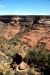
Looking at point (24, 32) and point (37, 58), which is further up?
point (37, 58)

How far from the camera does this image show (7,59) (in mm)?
29203

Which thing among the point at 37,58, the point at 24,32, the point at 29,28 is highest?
the point at 29,28

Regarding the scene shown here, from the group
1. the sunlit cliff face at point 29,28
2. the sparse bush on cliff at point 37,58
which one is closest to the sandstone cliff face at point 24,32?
the sunlit cliff face at point 29,28

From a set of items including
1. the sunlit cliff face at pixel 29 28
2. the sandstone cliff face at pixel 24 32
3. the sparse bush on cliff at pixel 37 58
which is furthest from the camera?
the sunlit cliff face at pixel 29 28

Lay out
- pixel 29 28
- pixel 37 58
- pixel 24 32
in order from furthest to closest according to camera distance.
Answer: pixel 29 28 < pixel 24 32 < pixel 37 58

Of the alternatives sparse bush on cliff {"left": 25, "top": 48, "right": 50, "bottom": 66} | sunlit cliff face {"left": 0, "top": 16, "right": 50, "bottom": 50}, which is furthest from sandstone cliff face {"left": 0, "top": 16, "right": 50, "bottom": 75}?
sparse bush on cliff {"left": 25, "top": 48, "right": 50, "bottom": 66}

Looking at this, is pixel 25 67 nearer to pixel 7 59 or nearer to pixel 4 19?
pixel 7 59

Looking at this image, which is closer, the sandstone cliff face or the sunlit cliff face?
the sandstone cliff face

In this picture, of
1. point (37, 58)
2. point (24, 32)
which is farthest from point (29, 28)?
point (37, 58)

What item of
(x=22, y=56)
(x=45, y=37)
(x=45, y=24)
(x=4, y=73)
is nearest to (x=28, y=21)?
(x=45, y=24)

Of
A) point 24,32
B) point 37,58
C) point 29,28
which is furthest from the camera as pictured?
point 29,28

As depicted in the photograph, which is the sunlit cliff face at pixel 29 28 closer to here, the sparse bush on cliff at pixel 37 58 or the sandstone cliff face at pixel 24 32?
the sandstone cliff face at pixel 24 32

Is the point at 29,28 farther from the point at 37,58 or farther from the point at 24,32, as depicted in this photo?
the point at 37,58

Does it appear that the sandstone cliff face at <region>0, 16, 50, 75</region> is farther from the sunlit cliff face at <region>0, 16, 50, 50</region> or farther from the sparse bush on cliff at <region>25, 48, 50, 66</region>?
the sparse bush on cliff at <region>25, 48, 50, 66</region>
